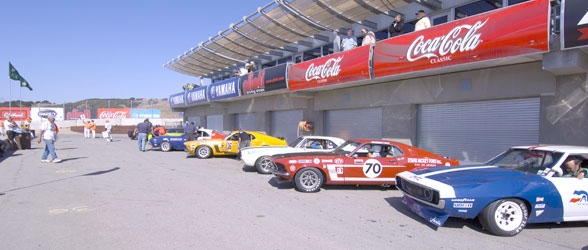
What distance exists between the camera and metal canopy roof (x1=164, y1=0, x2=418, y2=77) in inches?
514

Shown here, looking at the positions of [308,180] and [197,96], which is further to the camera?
[197,96]

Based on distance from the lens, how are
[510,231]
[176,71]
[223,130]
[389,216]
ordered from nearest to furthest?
[510,231]
[389,216]
[223,130]
[176,71]

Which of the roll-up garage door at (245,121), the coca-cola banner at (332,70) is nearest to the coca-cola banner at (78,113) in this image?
the roll-up garage door at (245,121)

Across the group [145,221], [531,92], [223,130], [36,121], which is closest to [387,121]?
[531,92]

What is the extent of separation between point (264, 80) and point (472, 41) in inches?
396

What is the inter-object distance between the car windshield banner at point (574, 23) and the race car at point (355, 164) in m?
3.27

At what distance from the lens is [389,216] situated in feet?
17.7

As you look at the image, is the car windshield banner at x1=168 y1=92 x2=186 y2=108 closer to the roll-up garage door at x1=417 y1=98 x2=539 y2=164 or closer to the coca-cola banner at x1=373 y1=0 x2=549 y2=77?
the coca-cola banner at x1=373 y1=0 x2=549 y2=77

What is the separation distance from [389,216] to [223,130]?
20.5 meters

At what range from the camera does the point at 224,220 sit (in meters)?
4.93

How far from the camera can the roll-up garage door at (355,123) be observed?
13188 millimetres

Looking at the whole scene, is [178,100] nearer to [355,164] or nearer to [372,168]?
[355,164]

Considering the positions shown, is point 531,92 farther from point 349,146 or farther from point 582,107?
point 349,146

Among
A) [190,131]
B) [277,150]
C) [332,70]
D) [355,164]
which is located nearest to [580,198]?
[355,164]
